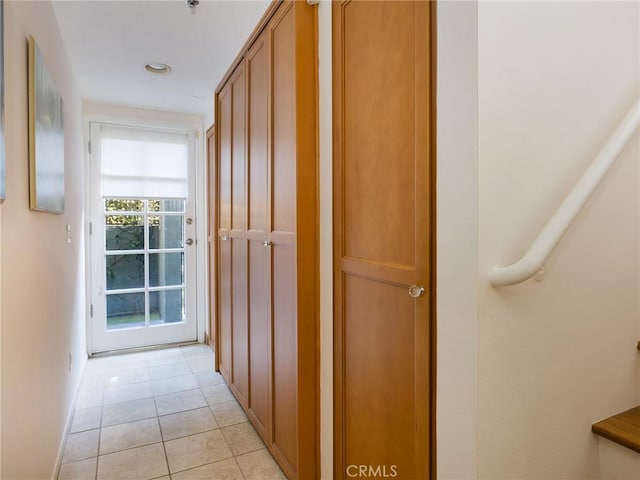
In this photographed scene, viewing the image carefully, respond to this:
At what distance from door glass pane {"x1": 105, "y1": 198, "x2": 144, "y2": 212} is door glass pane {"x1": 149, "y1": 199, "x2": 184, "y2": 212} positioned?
0.31 ft

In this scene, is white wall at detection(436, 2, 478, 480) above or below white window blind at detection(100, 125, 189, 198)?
below

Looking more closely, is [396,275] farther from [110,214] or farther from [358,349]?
[110,214]

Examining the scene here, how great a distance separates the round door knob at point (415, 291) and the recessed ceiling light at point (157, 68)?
94.1 inches

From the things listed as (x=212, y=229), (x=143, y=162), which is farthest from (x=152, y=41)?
(x=143, y=162)

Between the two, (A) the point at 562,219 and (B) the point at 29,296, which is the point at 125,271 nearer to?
(B) the point at 29,296

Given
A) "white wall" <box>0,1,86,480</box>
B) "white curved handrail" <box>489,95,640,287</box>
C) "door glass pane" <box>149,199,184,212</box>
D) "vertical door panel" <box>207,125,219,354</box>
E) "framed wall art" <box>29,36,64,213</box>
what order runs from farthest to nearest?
"door glass pane" <box>149,199,184,212</box> → "vertical door panel" <box>207,125,219,354</box> → "framed wall art" <box>29,36,64,213</box> → "white wall" <box>0,1,86,480</box> → "white curved handrail" <box>489,95,640,287</box>

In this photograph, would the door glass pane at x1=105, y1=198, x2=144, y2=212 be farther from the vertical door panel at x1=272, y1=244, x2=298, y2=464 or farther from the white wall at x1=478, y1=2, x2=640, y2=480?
the white wall at x1=478, y1=2, x2=640, y2=480

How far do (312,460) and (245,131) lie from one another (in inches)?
67.2

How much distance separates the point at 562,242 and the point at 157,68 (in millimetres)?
2689

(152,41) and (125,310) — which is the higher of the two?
(152,41)

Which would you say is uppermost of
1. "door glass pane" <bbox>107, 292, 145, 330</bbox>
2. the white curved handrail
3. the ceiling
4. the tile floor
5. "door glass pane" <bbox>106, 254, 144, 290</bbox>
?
the ceiling

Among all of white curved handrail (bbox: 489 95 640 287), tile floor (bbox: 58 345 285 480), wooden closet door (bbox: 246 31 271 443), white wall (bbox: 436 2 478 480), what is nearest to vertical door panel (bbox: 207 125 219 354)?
tile floor (bbox: 58 345 285 480)

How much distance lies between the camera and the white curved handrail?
0.82 meters

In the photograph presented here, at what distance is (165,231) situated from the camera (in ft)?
12.2
